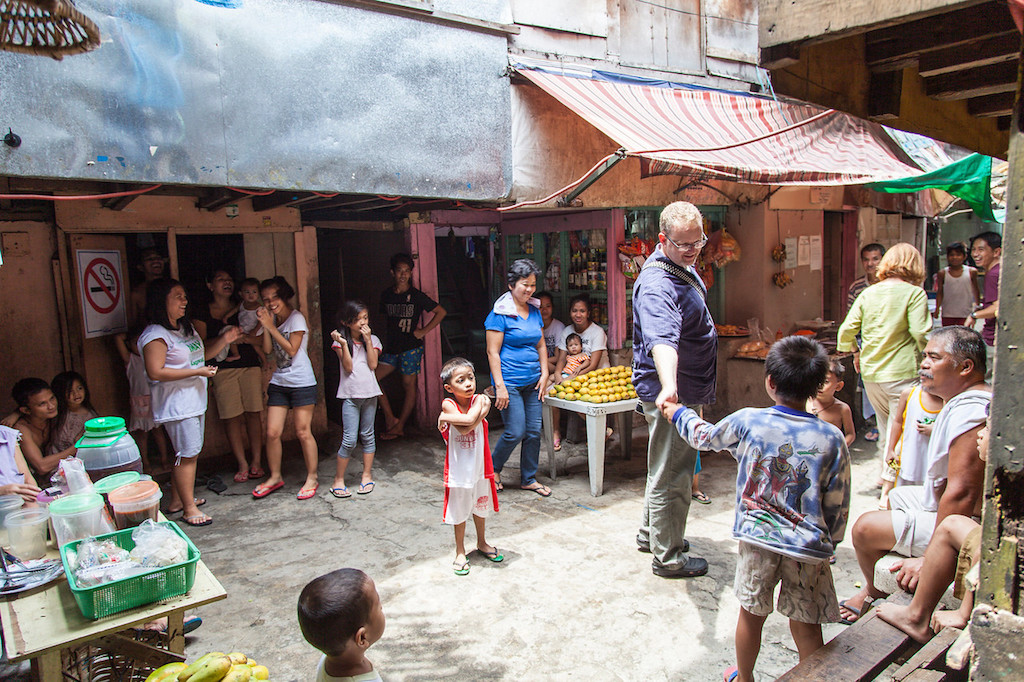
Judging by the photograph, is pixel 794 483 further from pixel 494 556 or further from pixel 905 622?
pixel 494 556

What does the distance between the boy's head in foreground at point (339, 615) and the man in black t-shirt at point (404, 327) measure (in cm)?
515

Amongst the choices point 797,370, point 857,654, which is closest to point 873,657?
point 857,654

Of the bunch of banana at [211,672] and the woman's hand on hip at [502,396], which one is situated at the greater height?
the woman's hand on hip at [502,396]

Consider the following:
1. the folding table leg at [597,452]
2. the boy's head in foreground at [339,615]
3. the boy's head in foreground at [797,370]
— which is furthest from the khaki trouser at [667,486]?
the boy's head in foreground at [339,615]

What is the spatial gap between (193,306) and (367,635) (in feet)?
18.0

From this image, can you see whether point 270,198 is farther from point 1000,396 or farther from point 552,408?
point 1000,396

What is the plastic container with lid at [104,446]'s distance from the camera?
3682 millimetres

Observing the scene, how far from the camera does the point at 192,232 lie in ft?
21.2

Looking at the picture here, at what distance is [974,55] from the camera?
2.88m

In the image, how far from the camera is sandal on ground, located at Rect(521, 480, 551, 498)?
603 cm

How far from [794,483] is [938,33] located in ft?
6.29

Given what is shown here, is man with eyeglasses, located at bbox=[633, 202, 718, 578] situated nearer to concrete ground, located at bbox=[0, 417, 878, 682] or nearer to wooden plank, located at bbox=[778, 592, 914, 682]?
concrete ground, located at bbox=[0, 417, 878, 682]

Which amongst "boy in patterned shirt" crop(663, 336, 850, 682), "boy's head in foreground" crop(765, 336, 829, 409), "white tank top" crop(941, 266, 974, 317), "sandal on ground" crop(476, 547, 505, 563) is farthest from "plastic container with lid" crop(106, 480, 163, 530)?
"white tank top" crop(941, 266, 974, 317)

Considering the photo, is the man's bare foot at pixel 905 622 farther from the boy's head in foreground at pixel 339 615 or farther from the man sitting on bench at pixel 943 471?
the boy's head in foreground at pixel 339 615
